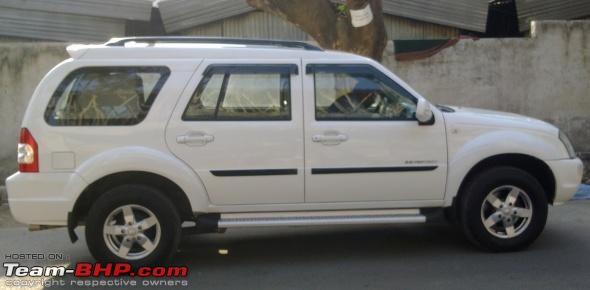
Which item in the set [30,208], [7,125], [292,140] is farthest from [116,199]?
[7,125]

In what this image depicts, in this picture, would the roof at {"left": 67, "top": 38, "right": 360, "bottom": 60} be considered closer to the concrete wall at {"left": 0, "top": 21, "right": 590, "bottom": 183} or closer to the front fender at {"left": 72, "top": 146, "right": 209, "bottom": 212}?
the front fender at {"left": 72, "top": 146, "right": 209, "bottom": 212}

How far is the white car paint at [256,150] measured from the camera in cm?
527

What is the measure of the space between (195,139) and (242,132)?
0.38 m

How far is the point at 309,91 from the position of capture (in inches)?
218

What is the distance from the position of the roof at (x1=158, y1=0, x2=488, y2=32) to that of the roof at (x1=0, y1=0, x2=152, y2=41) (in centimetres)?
44

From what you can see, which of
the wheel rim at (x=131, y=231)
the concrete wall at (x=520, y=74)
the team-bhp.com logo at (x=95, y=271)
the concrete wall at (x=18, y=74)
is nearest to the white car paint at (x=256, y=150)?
the wheel rim at (x=131, y=231)

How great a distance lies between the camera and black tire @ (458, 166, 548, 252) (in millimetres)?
5648

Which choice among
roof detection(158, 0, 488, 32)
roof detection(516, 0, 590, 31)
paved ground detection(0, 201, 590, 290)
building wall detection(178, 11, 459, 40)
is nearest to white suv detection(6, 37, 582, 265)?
paved ground detection(0, 201, 590, 290)

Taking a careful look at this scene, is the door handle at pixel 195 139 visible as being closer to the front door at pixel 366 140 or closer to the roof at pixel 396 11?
the front door at pixel 366 140

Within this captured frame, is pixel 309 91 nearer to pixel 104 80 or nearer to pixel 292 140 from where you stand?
pixel 292 140

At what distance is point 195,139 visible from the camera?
5359mm

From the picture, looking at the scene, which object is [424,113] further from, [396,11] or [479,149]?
[396,11]

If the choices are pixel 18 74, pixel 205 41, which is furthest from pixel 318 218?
→ pixel 18 74

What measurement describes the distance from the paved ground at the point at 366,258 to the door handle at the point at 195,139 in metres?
1.09
